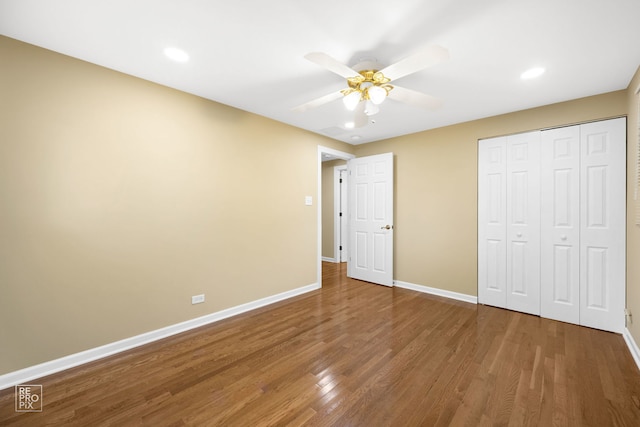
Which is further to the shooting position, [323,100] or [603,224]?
[603,224]

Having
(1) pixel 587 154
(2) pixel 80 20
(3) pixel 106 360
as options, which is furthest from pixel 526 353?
(2) pixel 80 20

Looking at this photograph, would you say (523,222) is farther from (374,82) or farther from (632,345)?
(374,82)

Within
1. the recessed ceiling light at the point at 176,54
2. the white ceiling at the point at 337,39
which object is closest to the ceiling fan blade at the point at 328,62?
the white ceiling at the point at 337,39

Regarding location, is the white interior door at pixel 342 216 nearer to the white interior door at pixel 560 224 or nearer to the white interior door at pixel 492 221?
the white interior door at pixel 492 221

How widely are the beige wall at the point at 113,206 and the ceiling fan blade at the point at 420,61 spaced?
206 cm

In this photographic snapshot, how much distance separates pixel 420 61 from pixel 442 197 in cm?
258

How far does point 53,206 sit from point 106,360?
1.34 m

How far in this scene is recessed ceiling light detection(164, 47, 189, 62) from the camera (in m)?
2.01

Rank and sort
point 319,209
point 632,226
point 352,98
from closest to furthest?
1. point 352,98
2. point 632,226
3. point 319,209

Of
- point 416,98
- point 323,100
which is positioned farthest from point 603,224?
point 323,100

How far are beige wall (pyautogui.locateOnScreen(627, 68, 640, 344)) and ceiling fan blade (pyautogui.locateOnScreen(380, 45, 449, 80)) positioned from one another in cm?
200

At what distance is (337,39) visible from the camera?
6.08 feet

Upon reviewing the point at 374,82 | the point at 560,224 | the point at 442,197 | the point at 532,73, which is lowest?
the point at 560,224

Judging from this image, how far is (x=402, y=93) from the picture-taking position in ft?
6.84
